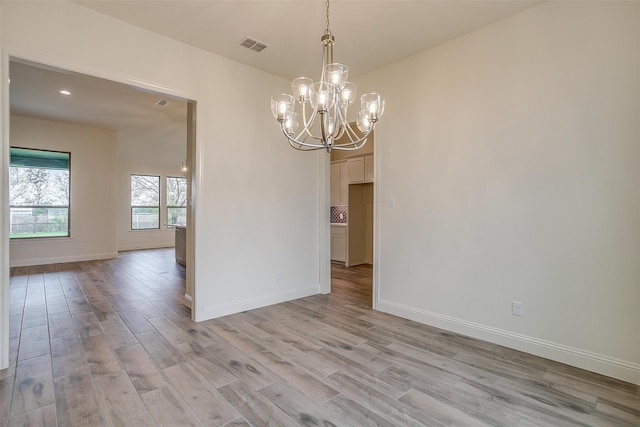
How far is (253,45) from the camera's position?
→ 124 inches

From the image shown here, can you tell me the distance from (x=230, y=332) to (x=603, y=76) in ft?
12.0

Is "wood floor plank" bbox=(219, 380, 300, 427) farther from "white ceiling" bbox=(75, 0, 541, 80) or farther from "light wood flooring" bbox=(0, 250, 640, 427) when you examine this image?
"white ceiling" bbox=(75, 0, 541, 80)

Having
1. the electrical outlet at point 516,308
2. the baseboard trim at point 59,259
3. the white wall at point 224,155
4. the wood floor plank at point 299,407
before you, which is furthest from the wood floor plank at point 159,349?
the baseboard trim at point 59,259

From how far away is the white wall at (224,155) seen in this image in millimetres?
2486

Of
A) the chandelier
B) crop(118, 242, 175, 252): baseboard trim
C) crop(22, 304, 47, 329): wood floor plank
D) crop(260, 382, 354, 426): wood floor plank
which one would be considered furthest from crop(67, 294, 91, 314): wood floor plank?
crop(118, 242, 175, 252): baseboard trim

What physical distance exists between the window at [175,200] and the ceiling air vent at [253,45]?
24.5 feet

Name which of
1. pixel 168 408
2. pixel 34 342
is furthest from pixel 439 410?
pixel 34 342

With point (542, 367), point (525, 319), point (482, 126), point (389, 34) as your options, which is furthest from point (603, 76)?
point (542, 367)

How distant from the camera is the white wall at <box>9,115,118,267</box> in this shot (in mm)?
6215

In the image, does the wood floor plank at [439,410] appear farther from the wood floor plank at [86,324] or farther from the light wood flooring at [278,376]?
the wood floor plank at [86,324]

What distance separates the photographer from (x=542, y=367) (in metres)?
2.33

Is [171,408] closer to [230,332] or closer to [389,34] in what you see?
[230,332]

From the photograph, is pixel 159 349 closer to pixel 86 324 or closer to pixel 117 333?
pixel 117 333

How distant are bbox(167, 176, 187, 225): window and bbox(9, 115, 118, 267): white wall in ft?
8.22
